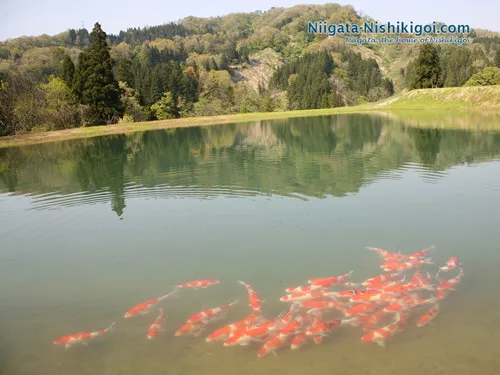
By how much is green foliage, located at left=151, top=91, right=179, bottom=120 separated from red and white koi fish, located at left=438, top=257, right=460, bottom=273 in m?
66.5

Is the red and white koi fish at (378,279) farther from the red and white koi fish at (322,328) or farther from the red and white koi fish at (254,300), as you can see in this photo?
the red and white koi fish at (254,300)

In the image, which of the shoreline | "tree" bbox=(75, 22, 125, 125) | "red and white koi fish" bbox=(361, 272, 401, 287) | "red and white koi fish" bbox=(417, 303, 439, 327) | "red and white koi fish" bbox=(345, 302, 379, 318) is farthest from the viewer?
"tree" bbox=(75, 22, 125, 125)

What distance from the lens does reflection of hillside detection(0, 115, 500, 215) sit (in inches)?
592

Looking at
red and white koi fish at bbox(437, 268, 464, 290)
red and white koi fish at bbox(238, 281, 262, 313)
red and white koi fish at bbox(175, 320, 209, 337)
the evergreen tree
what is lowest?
red and white koi fish at bbox(175, 320, 209, 337)

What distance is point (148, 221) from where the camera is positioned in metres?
11.8

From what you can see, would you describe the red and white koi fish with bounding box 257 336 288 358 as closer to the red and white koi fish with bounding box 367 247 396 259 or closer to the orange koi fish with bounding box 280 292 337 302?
the orange koi fish with bounding box 280 292 337 302

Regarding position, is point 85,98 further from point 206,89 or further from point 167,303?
point 167,303

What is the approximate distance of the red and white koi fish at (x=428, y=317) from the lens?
19.1 ft

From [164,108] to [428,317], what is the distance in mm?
70500

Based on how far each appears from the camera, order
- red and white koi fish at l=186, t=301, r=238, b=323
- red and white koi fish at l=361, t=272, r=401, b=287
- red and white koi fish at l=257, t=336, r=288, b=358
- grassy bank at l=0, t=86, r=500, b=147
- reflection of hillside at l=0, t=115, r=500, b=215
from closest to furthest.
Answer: red and white koi fish at l=257, t=336, r=288, b=358
red and white koi fish at l=186, t=301, r=238, b=323
red and white koi fish at l=361, t=272, r=401, b=287
reflection of hillside at l=0, t=115, r=500, b=215
grassy bank at l=0, t=86, r=500, b=147

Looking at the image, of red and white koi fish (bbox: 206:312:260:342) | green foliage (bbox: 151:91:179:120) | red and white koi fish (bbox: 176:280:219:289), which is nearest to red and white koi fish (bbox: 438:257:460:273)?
red and white koi fish (bbox: 206:312:260:342)

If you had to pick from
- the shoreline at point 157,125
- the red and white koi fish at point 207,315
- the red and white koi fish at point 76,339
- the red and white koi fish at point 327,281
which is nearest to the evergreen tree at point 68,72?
the shoreline at point 157,125

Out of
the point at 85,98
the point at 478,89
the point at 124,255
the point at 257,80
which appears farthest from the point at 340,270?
the point at 257,80

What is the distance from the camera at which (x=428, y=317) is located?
19.5 feet
